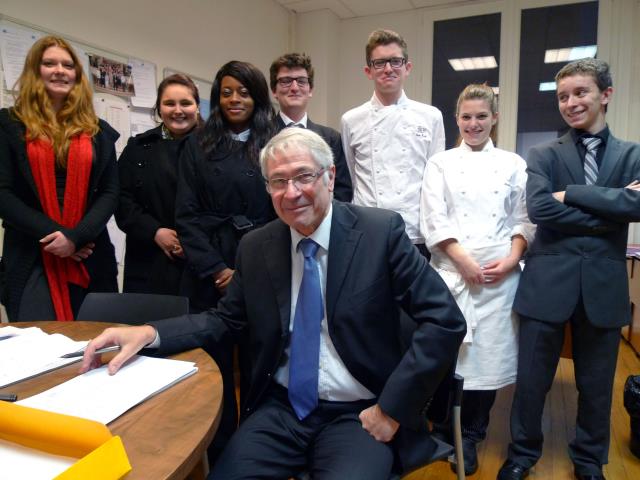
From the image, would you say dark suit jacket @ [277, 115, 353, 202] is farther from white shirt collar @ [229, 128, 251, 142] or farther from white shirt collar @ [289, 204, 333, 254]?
white shirt collar @ [289, 204, 333, 254]

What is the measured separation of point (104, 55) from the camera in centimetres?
302

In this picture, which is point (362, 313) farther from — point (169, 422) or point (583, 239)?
point (583, 239)

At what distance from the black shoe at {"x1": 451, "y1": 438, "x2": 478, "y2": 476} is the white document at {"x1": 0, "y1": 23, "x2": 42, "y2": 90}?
2900 millimetres

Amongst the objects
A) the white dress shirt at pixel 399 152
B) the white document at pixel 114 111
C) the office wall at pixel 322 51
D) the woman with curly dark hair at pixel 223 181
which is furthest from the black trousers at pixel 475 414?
the office wall at pixel 322 51

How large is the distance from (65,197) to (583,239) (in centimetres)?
205

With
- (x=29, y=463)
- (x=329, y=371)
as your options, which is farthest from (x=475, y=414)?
(x=29, y=463)

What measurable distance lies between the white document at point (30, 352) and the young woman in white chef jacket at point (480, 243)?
1410 mm

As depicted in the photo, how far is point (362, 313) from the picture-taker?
1238 mm

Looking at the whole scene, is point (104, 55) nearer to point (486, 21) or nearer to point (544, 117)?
point (486, 21)

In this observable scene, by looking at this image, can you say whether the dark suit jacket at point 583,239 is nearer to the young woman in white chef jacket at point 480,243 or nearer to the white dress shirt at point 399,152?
the young woman in white chef jacket at point 480,243

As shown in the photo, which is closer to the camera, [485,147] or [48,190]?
[48,190]

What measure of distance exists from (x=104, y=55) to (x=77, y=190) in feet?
4.97

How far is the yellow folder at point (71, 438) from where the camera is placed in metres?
0.69

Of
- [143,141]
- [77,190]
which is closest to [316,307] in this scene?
[77,190]
